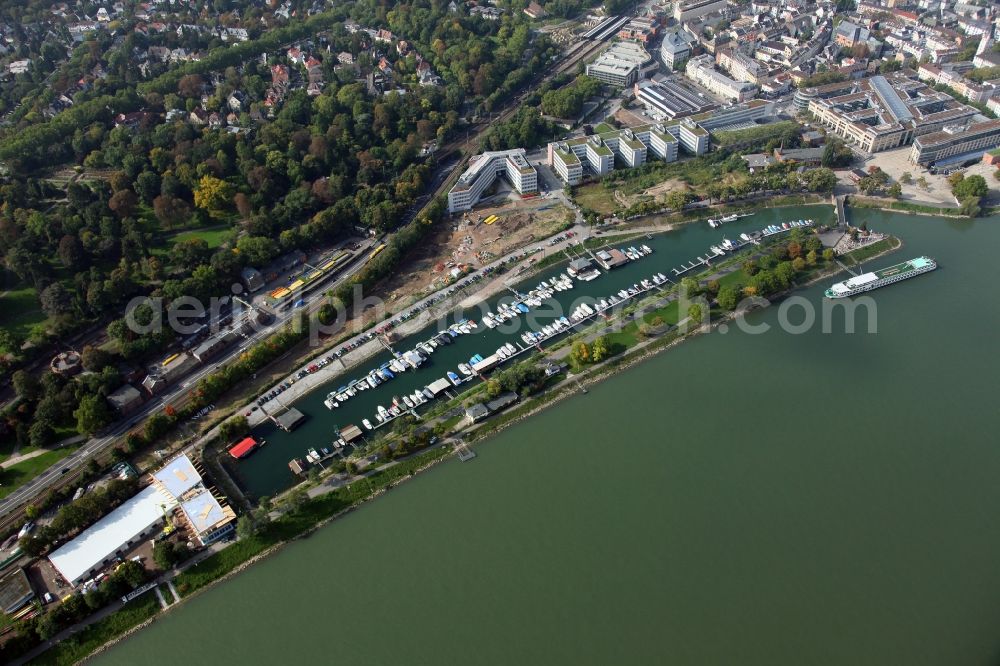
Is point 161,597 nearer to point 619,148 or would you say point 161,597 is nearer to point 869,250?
point 619,148

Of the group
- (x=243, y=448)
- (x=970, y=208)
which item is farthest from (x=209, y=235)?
(x=970, y=208)

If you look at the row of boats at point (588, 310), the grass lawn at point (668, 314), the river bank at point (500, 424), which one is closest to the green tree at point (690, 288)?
the grass lawn at point (668, 314)

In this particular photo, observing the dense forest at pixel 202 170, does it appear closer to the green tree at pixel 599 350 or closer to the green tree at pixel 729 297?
the green tree at pixel 599 350

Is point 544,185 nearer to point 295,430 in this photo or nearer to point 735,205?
point 735,205

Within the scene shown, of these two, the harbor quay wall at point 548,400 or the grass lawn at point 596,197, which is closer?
the harbor quay wall at point 548,400

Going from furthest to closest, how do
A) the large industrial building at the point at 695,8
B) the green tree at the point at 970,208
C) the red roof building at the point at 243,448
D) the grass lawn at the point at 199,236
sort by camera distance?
the large industrial building at the point at 695,8 < the green tree at the point at 970,208 < the grass lawn at the point at 199,236 < the red roof building at the point at 243,448

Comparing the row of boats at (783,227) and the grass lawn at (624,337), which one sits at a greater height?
the grass lawn at (624,337)
